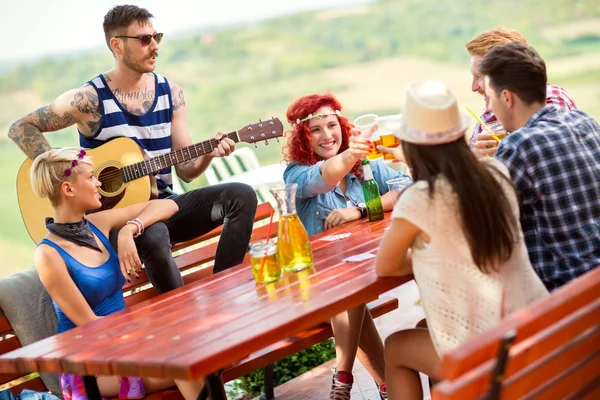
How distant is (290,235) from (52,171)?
1.16 meters

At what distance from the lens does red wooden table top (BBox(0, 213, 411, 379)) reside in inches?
91.2

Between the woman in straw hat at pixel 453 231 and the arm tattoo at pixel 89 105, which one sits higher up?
the arm tattoo at pixel 89 105

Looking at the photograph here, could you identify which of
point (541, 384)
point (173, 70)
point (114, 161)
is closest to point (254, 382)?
point (114, 161)

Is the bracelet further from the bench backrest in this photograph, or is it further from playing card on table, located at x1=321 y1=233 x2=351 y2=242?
playing card on table, located at x1=321 y1=233 x2=351 y2=242

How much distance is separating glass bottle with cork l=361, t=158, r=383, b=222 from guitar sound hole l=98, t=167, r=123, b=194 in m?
1.28

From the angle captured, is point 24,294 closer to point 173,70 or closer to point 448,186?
point 448,186

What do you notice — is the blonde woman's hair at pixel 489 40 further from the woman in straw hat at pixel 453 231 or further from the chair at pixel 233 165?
the chair at pixel 233 165

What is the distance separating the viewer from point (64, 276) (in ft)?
10.9

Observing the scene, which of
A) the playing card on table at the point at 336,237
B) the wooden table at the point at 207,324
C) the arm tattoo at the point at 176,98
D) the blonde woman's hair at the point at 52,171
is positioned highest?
the arm tattoo at the point at 176,98

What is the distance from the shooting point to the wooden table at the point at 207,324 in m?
2.31

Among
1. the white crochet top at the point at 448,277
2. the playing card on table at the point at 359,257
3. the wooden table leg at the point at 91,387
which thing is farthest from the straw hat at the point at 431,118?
the wooden table leg at the point at 91,387

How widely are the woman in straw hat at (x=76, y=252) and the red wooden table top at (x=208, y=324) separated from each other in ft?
1.17

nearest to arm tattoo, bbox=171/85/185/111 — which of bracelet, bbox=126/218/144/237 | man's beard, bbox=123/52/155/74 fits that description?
man's beard, bbox=123/52/155/74

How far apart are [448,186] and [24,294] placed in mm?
2031
